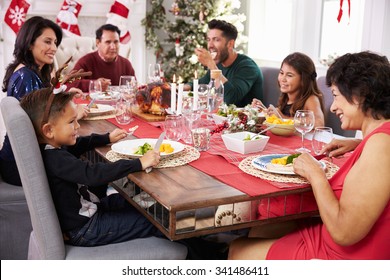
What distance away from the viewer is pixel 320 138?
195 centimetres

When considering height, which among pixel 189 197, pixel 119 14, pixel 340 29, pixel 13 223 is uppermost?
pixel 119 14

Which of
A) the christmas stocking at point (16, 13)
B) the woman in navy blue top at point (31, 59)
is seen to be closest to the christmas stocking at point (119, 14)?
the christmas stocking at point (16, 13)

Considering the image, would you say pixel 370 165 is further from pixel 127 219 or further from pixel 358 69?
pixel 127 219

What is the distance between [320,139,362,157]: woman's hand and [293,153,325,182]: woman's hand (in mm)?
320

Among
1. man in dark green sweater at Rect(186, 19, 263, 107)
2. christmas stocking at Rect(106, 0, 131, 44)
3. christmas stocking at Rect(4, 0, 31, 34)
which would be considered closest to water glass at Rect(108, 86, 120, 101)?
man in dark green sweater at Rect(186, 19, 263, 107)

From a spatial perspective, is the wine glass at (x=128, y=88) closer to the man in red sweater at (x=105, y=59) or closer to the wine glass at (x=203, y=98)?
the wine glass at (x=203, y=98)

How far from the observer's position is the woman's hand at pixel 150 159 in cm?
173

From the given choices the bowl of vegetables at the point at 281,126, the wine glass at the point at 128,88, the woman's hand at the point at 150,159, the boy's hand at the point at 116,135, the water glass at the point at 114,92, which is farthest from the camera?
the water glass at the point at 114,92

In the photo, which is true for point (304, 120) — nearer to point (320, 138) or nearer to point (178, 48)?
point (320, 138)

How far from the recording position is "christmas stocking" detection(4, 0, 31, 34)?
5082mm

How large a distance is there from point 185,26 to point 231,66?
7.32ft

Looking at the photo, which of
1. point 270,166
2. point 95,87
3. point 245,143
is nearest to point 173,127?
point 245,143

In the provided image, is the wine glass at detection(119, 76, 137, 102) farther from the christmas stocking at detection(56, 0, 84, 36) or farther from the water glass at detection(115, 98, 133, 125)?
the christmas stocking at detection(56, 0, 84, 36)

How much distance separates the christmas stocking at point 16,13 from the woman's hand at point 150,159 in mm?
3907
